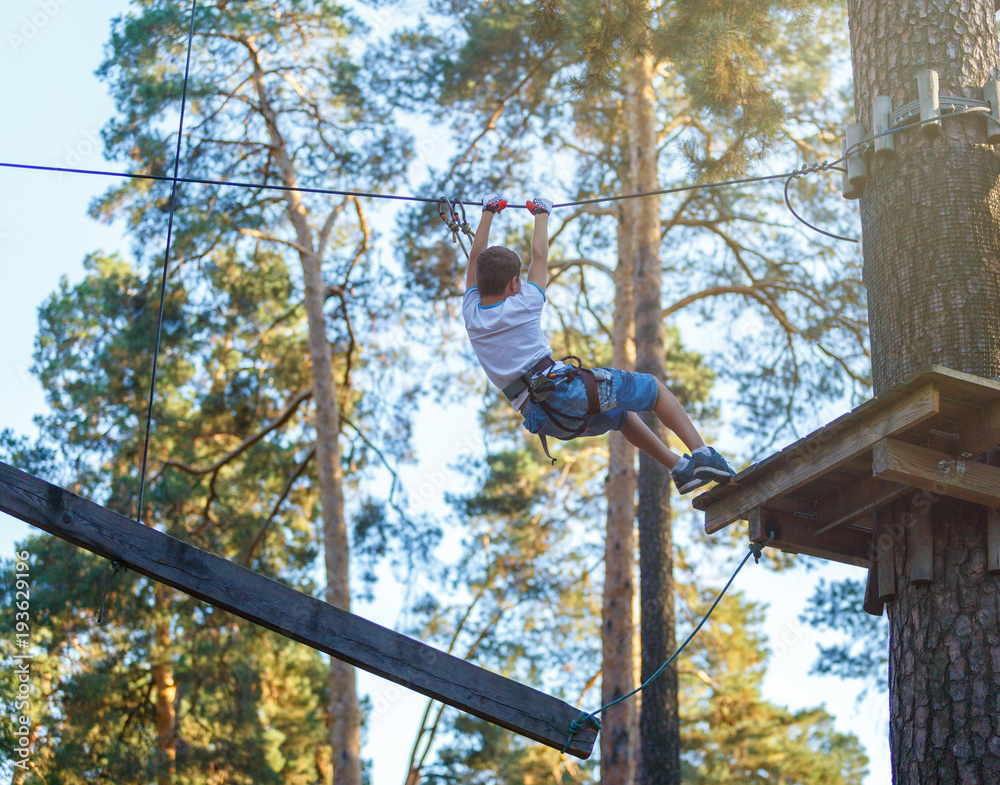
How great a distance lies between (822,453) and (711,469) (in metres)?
0.50

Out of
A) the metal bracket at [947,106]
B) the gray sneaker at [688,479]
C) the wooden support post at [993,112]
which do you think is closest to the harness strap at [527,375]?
the gray sneaker at [688,479]

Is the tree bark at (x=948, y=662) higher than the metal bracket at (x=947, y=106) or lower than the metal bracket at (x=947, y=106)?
lower

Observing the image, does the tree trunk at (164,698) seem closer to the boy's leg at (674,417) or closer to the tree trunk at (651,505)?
the tree trunk at (651,505)

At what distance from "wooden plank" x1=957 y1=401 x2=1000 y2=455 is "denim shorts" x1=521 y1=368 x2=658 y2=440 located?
1.28m

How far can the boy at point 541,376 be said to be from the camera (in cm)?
455

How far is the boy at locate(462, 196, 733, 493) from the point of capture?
455cm

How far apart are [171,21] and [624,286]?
6.68 meters

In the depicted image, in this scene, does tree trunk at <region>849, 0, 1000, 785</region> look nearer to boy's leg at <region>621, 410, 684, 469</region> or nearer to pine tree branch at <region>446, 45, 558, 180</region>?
boy's leg at <region>621, 410, 684, 469</region>

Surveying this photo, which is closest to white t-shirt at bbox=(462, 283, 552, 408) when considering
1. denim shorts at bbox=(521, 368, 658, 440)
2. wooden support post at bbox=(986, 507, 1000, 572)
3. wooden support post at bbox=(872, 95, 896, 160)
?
denim shorts at bbox=(521, 368, 658, 440)

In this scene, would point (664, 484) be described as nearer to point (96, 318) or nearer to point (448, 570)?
point (448, 570)

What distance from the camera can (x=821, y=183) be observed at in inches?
512

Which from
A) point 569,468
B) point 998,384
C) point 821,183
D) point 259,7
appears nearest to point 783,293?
point 821,183

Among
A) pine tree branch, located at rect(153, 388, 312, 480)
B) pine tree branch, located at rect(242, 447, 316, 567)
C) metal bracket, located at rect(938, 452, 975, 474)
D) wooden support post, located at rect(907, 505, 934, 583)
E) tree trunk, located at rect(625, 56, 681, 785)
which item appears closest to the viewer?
metal bracket, located at rect(938, 452, 975, 474)

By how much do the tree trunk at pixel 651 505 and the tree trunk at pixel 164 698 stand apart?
287 inches
